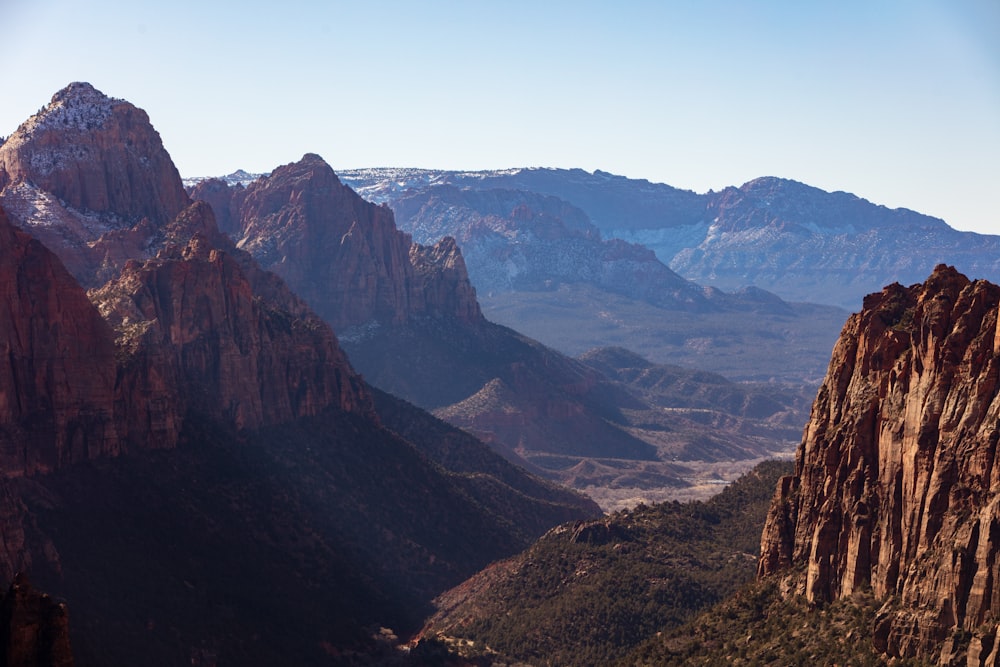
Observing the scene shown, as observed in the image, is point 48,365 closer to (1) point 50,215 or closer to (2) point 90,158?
(1) point 50,215

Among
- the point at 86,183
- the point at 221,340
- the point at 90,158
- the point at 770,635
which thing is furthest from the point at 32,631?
the point at 90,158

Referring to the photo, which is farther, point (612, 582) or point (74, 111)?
point (74, 111)

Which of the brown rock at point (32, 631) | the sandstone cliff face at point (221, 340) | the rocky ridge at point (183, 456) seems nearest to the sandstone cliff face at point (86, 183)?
the rocky ridge at point (183, 456)

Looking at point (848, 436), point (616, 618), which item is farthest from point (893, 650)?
point (616, 618)

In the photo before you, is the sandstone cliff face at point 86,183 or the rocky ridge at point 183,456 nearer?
the rocky ridge at point 183,456

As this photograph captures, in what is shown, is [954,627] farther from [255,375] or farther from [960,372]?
[255,375]

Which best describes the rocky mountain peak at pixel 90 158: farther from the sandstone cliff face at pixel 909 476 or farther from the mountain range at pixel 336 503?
the sandstone cliff face at pixel 909 476
